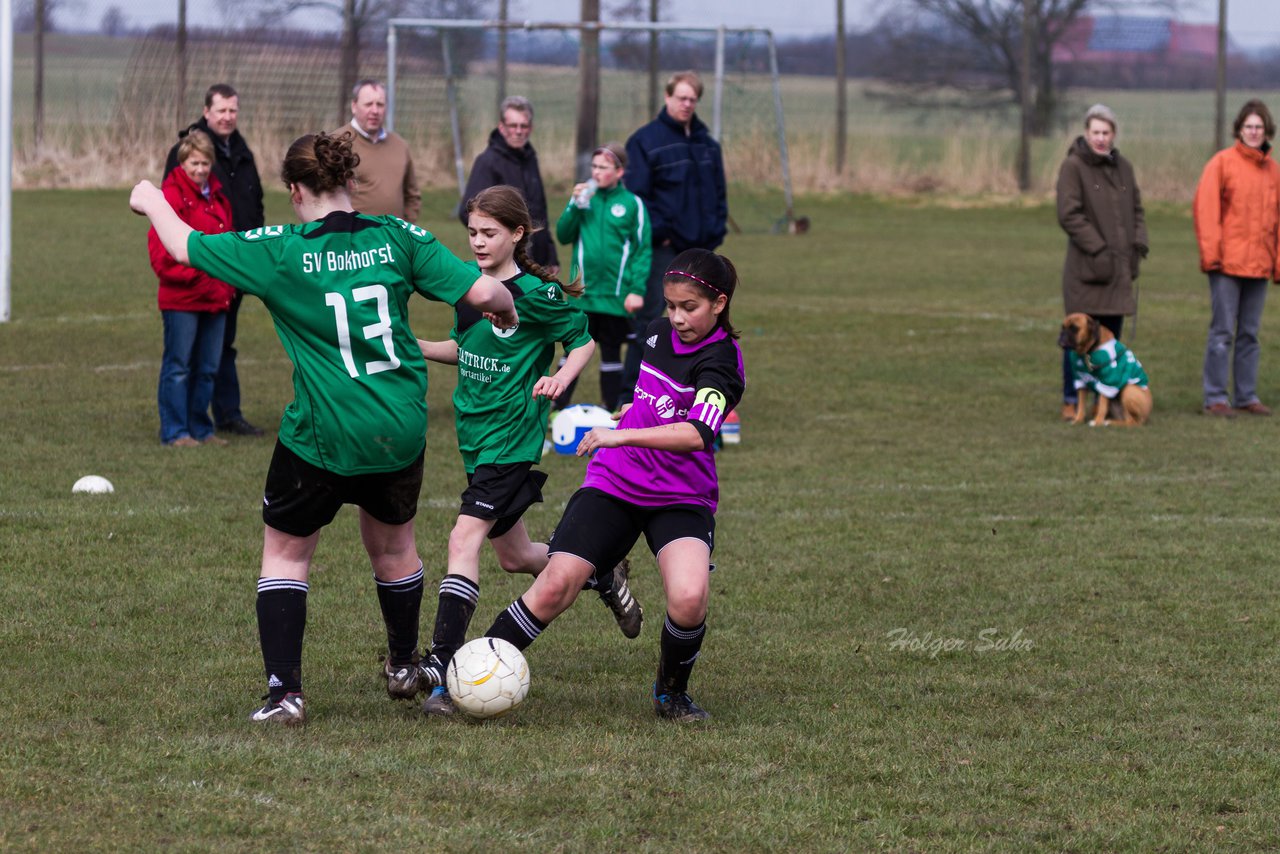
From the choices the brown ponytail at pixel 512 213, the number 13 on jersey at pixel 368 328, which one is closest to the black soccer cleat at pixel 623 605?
the brown ponytail at pixel 512 213

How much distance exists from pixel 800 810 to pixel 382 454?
5.16 ft

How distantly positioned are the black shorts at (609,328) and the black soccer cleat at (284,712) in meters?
6.11

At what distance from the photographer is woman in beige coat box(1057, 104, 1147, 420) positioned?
11898 mm

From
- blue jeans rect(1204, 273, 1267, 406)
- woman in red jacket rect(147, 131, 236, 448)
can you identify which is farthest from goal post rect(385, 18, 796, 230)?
woman in red jacket rect(147, 131, 236, 448)

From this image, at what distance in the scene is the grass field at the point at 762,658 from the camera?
431 cm

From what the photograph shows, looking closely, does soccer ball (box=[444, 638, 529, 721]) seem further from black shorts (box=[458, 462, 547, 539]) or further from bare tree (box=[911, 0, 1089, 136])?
bare tree (box=[911, 0, 1089, 136])

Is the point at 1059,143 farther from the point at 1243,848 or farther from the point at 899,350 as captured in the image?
the point at 1243,848

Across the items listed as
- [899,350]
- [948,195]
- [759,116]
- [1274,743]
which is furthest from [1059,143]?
[1274,743]

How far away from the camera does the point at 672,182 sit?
11.0 m

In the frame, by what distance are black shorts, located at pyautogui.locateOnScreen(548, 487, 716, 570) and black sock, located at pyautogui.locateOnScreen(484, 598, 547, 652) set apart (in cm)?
22

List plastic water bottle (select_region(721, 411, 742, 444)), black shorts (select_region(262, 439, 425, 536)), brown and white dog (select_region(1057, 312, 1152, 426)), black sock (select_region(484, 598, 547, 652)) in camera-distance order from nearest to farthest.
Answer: black shorts (select_region(262, 439, 425, 536)) < black sock (select_region(484, 598, 547, 652)) < plastic water bottle (select_region(721, 411, 742, 444)) < brown and white dog (select_region(1057, 312, 1152, 426))

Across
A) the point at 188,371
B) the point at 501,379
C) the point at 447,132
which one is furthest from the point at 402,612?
the point at 447,132

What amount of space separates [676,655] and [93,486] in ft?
14.6

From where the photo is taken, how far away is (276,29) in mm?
33625
